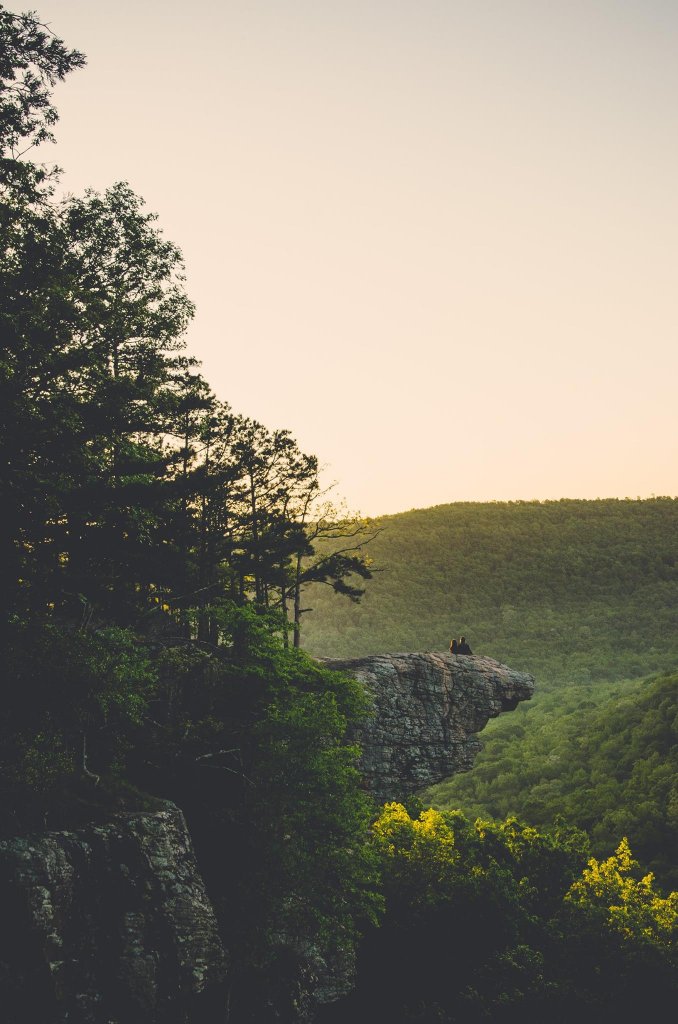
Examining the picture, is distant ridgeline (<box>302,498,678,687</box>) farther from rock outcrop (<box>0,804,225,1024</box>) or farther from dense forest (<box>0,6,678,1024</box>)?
rock outcrop (<box>0,804,225,1024</box>)

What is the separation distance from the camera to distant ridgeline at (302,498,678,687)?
9031 cm

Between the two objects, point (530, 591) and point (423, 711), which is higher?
point (530, 591)

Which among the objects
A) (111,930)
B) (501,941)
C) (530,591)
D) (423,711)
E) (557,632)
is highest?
(530,591)

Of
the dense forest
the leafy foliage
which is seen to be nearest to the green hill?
the leafy foliage

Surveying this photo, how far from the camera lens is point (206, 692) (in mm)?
25844

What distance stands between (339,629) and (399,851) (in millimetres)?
61312

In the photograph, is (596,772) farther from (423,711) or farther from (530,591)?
(530,591)

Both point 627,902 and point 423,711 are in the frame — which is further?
point 627,902

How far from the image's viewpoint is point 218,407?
31922 millimetres

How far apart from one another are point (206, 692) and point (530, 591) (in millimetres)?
86721

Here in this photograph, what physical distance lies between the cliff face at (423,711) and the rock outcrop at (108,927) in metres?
14.0

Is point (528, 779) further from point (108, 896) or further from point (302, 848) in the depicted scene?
point (108, 896)

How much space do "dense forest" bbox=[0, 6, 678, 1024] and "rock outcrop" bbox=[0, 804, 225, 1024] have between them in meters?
0.43

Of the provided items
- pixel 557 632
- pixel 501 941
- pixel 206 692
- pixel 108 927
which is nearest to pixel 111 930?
pixel 108 927
